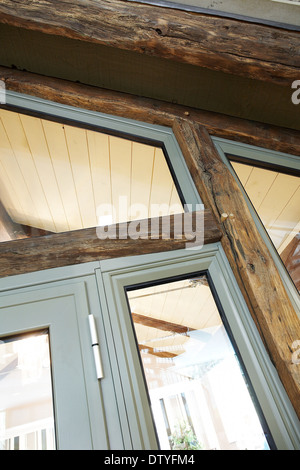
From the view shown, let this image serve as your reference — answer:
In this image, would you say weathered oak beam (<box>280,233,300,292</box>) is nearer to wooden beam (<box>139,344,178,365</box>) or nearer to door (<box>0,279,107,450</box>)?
wooden beam (<box>139,344,178,365</box>)

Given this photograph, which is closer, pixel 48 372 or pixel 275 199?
pixel 48 372

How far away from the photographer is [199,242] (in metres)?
1.49

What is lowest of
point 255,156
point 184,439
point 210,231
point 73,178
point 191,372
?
point 184,439

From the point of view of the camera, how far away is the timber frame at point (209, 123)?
1.28m

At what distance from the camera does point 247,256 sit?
1.37 metres

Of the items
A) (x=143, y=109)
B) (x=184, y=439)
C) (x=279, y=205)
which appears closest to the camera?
(x=184, y=439)

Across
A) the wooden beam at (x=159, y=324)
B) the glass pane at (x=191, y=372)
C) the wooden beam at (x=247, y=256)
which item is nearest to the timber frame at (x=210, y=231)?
the wooden beam at (x=247, y=256)

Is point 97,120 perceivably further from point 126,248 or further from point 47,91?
point 126,248

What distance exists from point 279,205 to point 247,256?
0.50 metres

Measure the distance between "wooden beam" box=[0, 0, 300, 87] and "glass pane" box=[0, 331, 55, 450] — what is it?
140 cm

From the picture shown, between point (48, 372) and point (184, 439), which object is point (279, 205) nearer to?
point (184, 439)

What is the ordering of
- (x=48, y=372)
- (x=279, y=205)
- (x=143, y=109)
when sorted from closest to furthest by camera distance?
1. (x=48, y=372)
2. (x=279, y=205)
3. (x=143, y=109)

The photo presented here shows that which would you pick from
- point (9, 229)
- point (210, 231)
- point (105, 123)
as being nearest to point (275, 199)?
point (210, 231)

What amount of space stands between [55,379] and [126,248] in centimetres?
56
